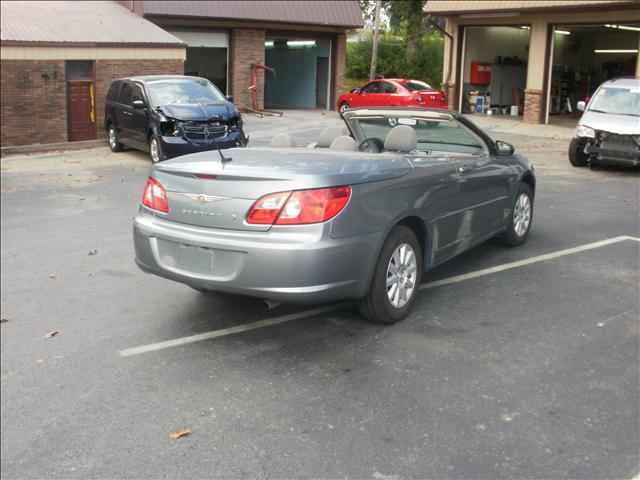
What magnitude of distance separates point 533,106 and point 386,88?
202 inches

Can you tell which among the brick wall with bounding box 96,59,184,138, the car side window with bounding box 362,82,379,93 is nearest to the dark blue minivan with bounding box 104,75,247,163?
the brick wall with bounding box 96,59,184,138

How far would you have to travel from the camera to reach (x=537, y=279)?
6875 millimetres

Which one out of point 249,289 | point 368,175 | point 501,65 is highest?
point 501,65

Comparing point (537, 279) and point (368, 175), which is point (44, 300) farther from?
point (537, 279)

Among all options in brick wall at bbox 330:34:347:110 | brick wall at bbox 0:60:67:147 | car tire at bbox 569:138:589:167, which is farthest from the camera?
brick wall at bbox 330:34:347:110

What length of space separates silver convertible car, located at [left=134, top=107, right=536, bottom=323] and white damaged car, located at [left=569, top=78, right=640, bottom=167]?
9009 millimetres

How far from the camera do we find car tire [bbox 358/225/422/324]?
5387mm

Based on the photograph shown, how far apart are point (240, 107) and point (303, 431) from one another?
1034 inches

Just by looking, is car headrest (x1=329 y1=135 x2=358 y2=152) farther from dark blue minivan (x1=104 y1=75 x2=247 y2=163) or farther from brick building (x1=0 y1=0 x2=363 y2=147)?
brick building (x1=0 y1=0 x2=363 y2=147)

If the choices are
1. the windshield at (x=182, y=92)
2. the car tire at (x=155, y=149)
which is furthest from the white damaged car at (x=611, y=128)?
the car tire at (x=155, y=149)

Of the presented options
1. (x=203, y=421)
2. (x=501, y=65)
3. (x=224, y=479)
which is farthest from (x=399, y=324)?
(x=501, y=65)

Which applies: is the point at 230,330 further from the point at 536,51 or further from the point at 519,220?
the point at 536,51

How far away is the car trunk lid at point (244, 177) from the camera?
197 inches

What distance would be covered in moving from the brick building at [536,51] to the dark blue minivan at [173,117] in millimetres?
12958
